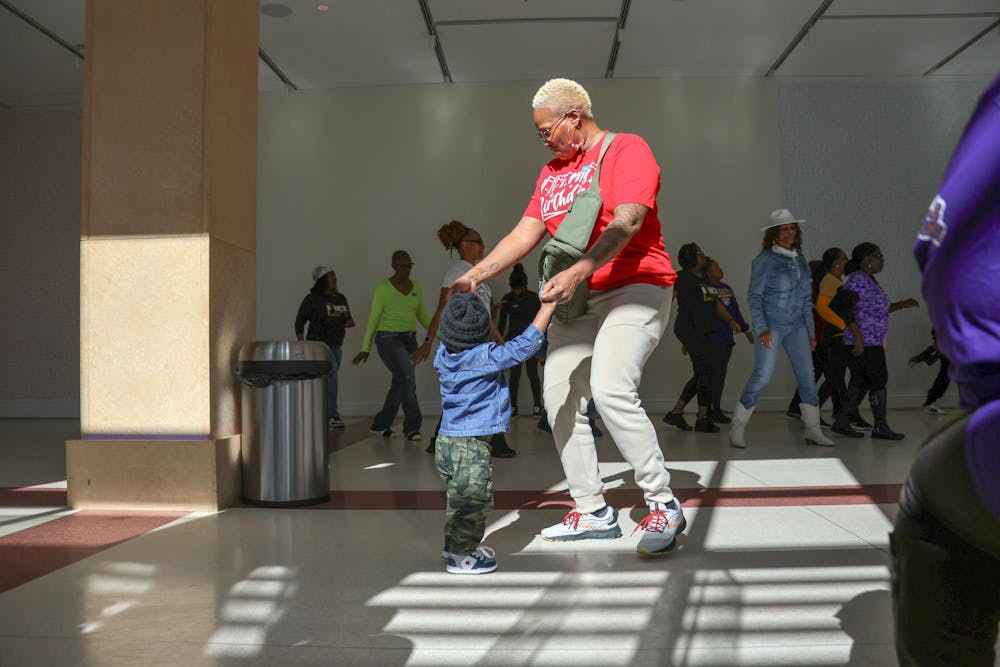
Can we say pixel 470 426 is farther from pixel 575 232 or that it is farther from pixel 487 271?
pixel 575 232

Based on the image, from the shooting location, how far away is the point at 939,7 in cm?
869

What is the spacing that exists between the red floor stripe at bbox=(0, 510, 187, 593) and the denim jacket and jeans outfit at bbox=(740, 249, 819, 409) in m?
4.35

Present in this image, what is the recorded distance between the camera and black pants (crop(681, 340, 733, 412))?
813 cm

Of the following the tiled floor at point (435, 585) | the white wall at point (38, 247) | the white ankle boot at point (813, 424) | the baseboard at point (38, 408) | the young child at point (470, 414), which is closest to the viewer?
the tiled floor at point (435, 585)

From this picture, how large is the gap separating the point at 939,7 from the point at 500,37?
15.2ft

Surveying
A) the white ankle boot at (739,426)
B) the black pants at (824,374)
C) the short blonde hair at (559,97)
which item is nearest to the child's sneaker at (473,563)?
the short blonde hair at (559,97)

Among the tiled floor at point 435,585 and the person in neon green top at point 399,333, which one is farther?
the person in neon green top at point 399,333

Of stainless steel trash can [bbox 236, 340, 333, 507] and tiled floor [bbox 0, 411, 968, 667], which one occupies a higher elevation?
stainless steel trash can [bbox 236, 340, 333, 507]

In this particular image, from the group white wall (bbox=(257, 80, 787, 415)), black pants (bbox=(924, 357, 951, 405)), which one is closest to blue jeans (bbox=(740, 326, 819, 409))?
white wall (bbox=(257, 80, 787, 415))

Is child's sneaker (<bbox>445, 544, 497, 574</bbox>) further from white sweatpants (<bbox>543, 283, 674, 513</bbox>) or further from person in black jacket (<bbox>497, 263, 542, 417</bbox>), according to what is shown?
person in black jacket (<bbox>497, 263, 542, 417</bbox>)

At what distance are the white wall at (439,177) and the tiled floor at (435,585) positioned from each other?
20.5ft

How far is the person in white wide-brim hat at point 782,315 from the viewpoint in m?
6.38

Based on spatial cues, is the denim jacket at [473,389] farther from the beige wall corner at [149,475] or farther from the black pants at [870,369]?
the black pants at [870,369]

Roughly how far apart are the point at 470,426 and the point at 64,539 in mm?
1870
